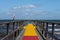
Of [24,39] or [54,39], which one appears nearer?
[54,39]

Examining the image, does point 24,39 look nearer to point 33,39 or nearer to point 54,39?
point 33,39

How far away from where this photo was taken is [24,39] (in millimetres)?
11547

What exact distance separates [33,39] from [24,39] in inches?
22.8

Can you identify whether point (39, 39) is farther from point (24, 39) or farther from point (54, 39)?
point (54, 39)

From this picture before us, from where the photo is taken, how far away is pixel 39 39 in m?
11.8

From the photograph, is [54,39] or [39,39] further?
[39,39]

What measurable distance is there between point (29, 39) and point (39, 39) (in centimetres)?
64

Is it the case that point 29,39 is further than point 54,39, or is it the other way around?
point 29,39

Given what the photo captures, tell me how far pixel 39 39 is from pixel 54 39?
4655mm

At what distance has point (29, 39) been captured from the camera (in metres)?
11.7

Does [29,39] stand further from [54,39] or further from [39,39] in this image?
[54,39]

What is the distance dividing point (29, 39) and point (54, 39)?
15.3 ft

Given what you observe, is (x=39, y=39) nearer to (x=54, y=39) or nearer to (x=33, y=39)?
(x=33, y=39)

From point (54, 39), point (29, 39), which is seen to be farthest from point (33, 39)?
point (54, 39)
